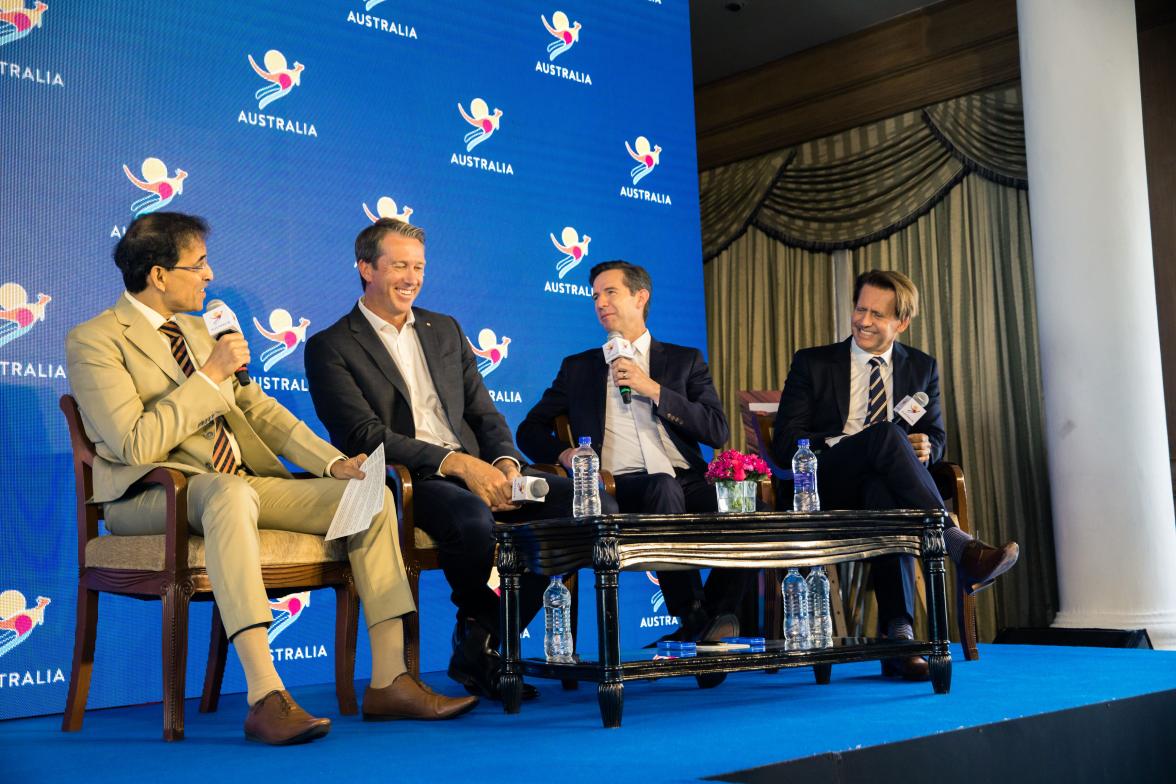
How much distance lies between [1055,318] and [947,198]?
1419 millimetres

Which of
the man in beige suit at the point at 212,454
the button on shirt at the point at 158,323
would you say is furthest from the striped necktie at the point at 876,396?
the button on shirt at the point at 158,323

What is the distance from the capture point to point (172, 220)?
2.87 m

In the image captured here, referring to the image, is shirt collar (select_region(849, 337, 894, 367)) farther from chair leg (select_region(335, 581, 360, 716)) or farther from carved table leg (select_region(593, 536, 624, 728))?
chair leg (select_region(335, 581, 360, 716))

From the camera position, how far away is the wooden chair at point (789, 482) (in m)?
3.47

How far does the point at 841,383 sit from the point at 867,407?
0.12 meters

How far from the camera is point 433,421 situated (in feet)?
10.9

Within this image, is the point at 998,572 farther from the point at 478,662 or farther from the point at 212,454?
the point at 212,454

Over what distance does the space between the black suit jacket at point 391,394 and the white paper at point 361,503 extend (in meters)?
0.36

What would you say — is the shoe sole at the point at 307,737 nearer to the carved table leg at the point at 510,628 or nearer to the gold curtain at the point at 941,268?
the carved table leg at the point at 510,628

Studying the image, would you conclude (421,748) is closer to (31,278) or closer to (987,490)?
(31,278)

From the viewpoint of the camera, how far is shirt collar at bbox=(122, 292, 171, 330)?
2812 mm

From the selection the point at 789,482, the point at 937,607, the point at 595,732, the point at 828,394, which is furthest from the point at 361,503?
the point at 828,394

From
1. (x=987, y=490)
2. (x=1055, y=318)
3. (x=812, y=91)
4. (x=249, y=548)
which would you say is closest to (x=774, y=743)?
(x=249, y=548)

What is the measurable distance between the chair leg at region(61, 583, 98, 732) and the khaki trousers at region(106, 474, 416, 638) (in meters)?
0.22
